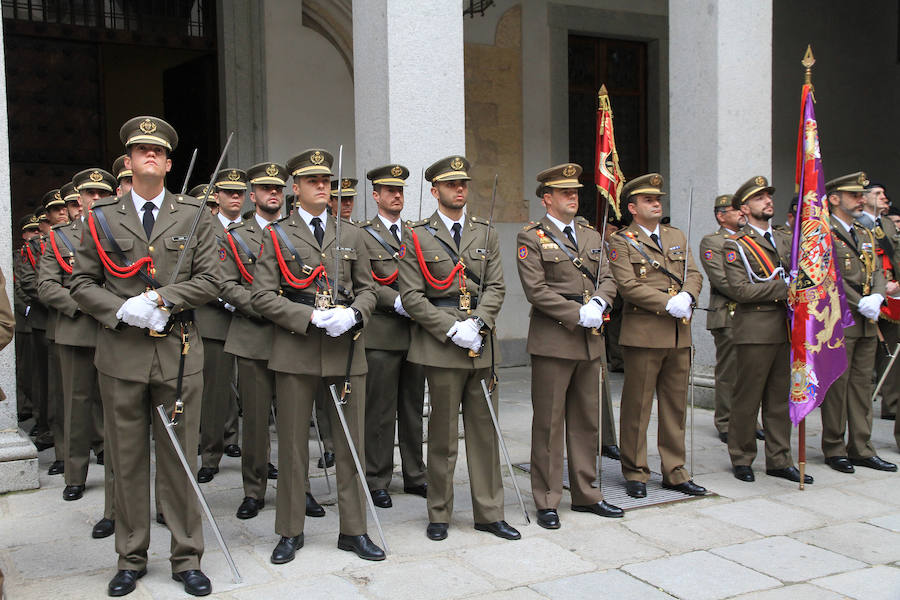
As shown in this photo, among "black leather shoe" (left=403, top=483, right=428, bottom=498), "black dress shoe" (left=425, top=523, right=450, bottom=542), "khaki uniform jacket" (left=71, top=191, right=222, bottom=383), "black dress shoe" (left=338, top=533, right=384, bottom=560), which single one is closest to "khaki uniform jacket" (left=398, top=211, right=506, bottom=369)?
"black dress shoe" (left=425, top=523, right=450, bottom=542)

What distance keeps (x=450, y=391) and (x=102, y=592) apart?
207 centimetres

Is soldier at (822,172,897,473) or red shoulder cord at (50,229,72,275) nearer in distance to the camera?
red shoulder cord at (50,229,72,275)

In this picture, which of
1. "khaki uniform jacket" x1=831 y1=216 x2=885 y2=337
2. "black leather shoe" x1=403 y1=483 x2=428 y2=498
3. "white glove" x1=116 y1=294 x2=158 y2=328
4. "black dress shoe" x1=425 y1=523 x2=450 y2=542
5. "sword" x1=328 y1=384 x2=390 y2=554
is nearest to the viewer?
"white glove" x1=116 y1=294 x2=158 y2=328

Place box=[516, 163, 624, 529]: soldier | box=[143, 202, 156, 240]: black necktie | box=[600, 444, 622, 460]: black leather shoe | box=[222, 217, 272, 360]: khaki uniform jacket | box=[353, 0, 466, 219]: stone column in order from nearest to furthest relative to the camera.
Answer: box=[143, 202, 156, 240]: black necktie, box=[516, 163, 624, 529]: soldier, box=[222, 217, 272, 360]: khaki uniform jacket, box=[600, 444, 622, 460]: black leather shoe, box=[353, 0, 466, 219]: stone column

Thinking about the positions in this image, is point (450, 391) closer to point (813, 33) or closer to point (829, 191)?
point (829, 191)

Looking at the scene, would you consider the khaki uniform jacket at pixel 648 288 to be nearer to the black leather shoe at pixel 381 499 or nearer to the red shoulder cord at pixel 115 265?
the black leather shoe at pixel 381 499

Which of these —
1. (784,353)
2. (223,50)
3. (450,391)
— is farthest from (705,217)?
(223,50)

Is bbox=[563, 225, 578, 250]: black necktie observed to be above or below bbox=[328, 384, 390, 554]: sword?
above

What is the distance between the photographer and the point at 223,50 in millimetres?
10648

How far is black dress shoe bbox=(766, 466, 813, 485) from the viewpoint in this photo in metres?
6.22

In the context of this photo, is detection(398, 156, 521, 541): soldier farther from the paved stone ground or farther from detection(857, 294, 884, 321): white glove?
detection(857, 294, 884, 321): white glove

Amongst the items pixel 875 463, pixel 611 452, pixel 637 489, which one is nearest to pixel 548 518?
pixel 637 489

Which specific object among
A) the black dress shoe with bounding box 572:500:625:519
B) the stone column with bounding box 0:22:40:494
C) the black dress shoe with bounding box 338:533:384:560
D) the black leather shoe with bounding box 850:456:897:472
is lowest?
the black leather shoe with bounding box 850:456:897:472

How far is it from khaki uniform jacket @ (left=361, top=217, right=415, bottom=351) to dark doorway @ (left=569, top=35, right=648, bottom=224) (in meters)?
6.84
